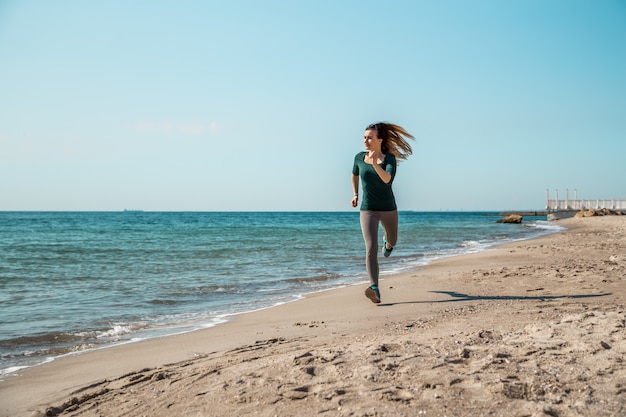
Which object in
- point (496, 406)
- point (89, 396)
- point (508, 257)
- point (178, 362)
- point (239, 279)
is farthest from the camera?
point (508, 257)

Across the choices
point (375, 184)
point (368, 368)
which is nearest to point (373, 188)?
point (375, 184)

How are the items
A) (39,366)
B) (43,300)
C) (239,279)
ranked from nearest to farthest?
(39,366)
(43,300)
(239,279)

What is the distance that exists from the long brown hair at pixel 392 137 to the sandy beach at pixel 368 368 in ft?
6.61

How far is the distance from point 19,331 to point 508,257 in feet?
35.0

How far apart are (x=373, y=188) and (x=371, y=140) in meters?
0.60

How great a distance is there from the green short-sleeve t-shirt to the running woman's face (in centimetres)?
17

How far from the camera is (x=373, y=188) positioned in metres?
6.33

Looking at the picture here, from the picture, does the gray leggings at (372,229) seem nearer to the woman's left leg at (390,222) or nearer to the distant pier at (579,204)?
the woman's left leg at (390,222)

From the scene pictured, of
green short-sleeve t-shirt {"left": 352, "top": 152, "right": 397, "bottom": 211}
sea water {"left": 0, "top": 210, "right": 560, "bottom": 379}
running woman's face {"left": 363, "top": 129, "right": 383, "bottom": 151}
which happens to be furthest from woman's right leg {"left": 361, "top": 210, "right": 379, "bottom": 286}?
sea water {"left": 0, "top": 210, "right": 560, "bottom": 379}

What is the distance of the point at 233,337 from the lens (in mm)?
4996

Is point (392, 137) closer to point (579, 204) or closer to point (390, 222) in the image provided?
point (390, 222)

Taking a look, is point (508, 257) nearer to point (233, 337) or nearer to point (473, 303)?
point (473, 303)

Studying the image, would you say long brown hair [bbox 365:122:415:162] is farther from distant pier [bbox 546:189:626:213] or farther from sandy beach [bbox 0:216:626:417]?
distant pier [bbox 546:189:626:213]

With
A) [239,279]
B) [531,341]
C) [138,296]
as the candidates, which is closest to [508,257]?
[239,279]
